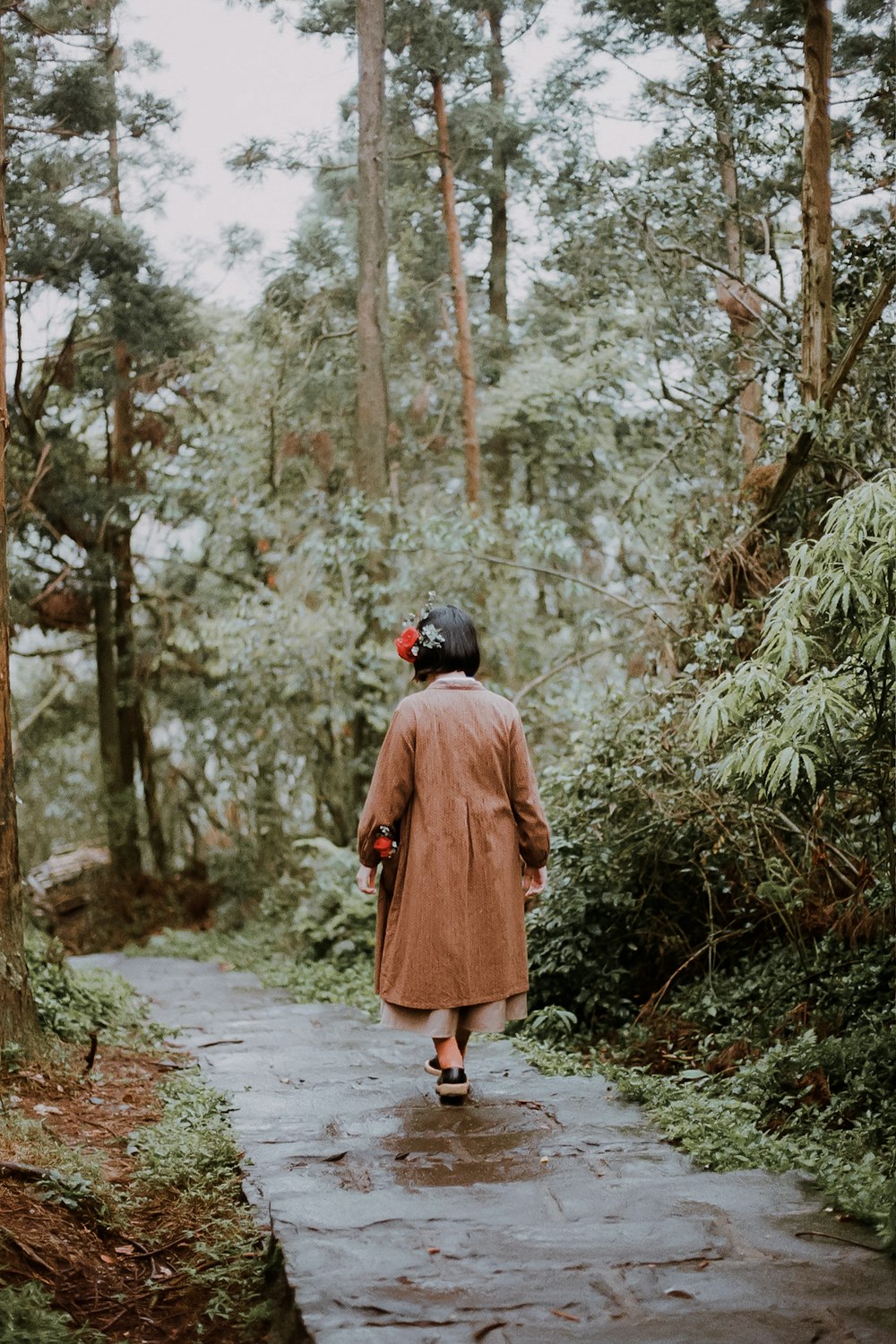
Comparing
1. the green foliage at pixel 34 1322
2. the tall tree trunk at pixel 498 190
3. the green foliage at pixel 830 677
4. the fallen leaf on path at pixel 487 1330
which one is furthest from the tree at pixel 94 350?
the fallen leaf on path at pixel 487 1330

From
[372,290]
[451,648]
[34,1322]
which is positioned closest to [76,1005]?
[451,648]

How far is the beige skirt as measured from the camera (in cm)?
463

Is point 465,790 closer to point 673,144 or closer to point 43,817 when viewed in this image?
point 673,144

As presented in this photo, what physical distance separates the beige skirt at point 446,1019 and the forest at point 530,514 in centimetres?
58

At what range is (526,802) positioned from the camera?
4855 mm

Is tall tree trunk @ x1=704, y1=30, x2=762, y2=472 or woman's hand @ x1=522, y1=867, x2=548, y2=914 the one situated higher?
tall tree trunk @ x1=704, y1=30, x2=762, y2=472

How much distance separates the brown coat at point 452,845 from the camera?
4648 millimetres

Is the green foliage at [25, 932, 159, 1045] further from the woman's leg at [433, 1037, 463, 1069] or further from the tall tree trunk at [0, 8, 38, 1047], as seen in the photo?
the woman's leg at [433, 1037, 463, 1069]

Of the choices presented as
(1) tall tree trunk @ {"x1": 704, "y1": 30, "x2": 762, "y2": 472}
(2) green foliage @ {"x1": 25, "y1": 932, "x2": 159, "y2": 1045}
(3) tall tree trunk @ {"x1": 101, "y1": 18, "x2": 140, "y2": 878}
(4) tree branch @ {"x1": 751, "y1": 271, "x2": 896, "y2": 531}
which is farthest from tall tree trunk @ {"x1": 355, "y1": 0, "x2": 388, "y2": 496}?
(2) green foliage @ {"x1": 25, "y1": 932, "x2": 159, "y2": 1045}

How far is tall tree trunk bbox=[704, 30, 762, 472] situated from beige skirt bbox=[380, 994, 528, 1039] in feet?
12.7

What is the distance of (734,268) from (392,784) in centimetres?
477

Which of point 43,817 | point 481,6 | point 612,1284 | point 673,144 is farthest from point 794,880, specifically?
point 43,817

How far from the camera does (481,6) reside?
947cm

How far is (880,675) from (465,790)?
164cm
